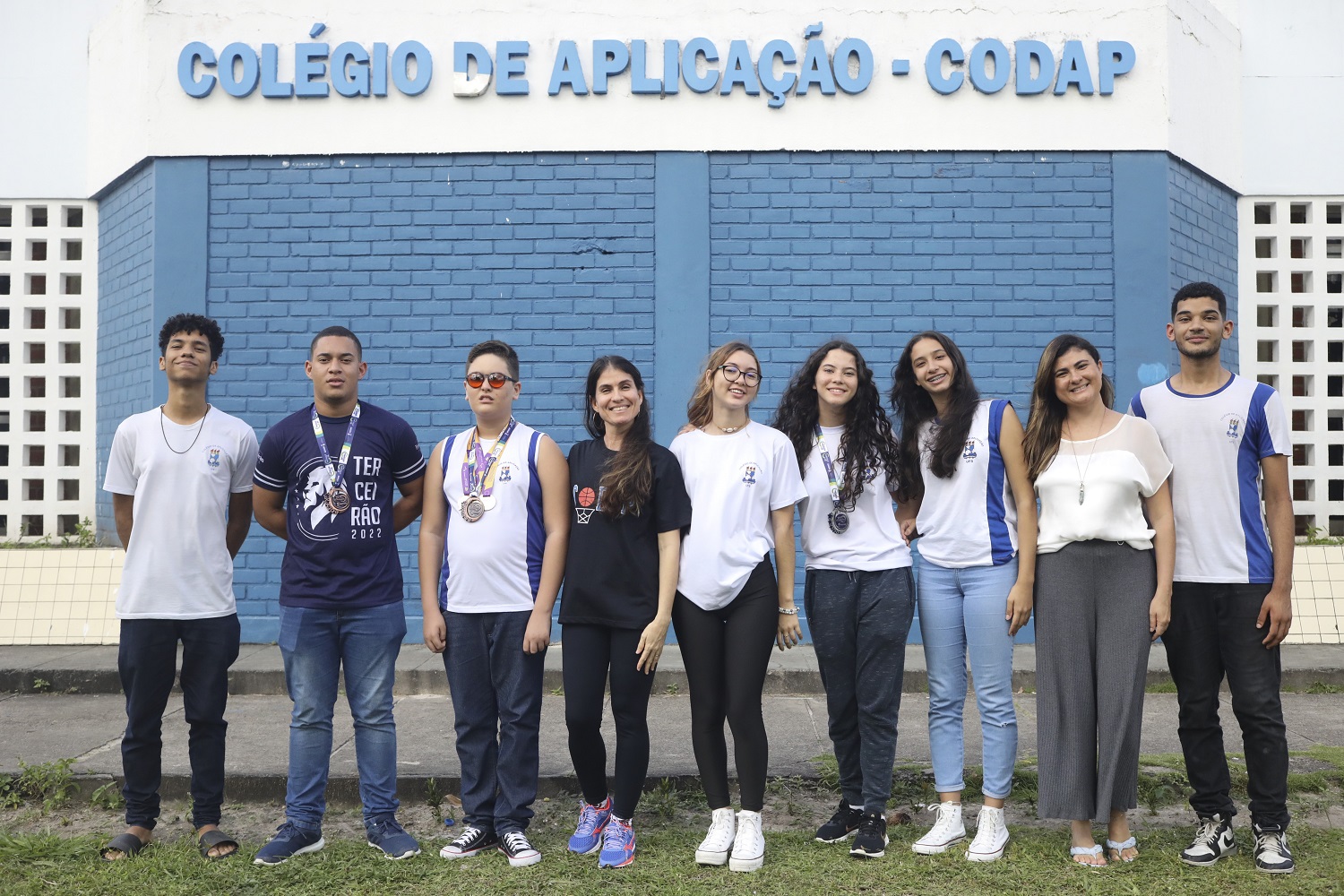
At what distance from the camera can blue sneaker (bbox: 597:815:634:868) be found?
3875 mm

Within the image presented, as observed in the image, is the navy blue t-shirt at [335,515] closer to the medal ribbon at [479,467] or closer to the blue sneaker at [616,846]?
the medal ribbon at [479,467]

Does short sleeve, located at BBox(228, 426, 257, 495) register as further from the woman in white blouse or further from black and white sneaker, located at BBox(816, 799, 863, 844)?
the woman in white blouse

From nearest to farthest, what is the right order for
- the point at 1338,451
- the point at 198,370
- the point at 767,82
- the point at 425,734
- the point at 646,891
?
the point at 646,891, the point at 198,370, the point at 425,734, the point at 767,82, the point at 1338,451

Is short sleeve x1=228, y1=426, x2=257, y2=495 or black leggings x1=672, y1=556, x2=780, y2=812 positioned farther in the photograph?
short sleeve x1=228, y1=426, x2=257, y2=495

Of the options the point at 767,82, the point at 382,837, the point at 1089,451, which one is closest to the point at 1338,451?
the point at 767,82

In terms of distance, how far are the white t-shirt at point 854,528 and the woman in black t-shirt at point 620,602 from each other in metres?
0.53

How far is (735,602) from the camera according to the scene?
12.9 feet

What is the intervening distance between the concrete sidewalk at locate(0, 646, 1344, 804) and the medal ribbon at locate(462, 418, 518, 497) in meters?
1.61

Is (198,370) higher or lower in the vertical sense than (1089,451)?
higher

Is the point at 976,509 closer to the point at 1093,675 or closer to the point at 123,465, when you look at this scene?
the point at 1093,675

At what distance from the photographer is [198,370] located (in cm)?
426

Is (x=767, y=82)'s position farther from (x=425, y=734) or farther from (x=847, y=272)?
(x=425, y=734)

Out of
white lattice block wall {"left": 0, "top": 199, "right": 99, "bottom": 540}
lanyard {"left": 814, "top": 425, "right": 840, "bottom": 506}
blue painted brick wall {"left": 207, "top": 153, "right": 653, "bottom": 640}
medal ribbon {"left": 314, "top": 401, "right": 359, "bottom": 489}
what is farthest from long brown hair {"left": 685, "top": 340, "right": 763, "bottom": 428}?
white lattice block wall {"left": 0, "top": 199, "right": 99, "bottom": 540}

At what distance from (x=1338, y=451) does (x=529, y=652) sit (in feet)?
24.9
